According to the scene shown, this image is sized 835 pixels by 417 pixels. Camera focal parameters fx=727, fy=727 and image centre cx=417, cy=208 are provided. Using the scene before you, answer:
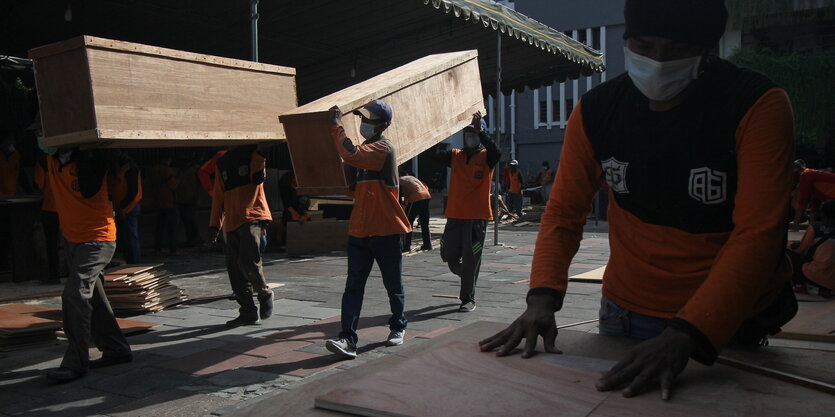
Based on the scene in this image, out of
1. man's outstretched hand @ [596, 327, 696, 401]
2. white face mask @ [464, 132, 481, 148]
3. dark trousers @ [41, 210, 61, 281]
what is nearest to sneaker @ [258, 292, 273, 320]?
white face mask @ [464, 132, 481, 148]

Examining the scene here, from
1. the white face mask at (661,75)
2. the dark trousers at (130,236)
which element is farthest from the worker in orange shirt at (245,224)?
the white face mask at (661,75)

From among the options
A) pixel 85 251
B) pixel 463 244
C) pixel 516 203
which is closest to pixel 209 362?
pixel 85 251

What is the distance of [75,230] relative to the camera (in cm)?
490

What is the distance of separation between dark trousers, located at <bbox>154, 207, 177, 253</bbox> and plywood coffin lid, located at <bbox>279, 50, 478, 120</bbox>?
6056 millimetres

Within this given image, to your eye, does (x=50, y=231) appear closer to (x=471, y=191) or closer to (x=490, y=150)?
(x=471, y=191)

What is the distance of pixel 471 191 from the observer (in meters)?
7.09

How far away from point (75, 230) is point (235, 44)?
A: 7397 mm

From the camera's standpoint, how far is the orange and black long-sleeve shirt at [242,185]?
21.0 ft

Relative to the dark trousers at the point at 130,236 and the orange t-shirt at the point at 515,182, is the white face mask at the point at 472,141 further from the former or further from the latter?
the orange t-shirt at the point at 515,182

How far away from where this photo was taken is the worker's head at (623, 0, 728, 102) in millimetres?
1803

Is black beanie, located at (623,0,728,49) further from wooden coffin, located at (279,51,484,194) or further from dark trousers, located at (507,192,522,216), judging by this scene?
dark trousers, located at (507,192,522,216)

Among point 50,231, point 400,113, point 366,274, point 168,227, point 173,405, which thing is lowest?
point 173,405

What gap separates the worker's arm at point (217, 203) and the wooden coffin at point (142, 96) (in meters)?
0.88

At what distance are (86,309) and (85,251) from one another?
39 cm
